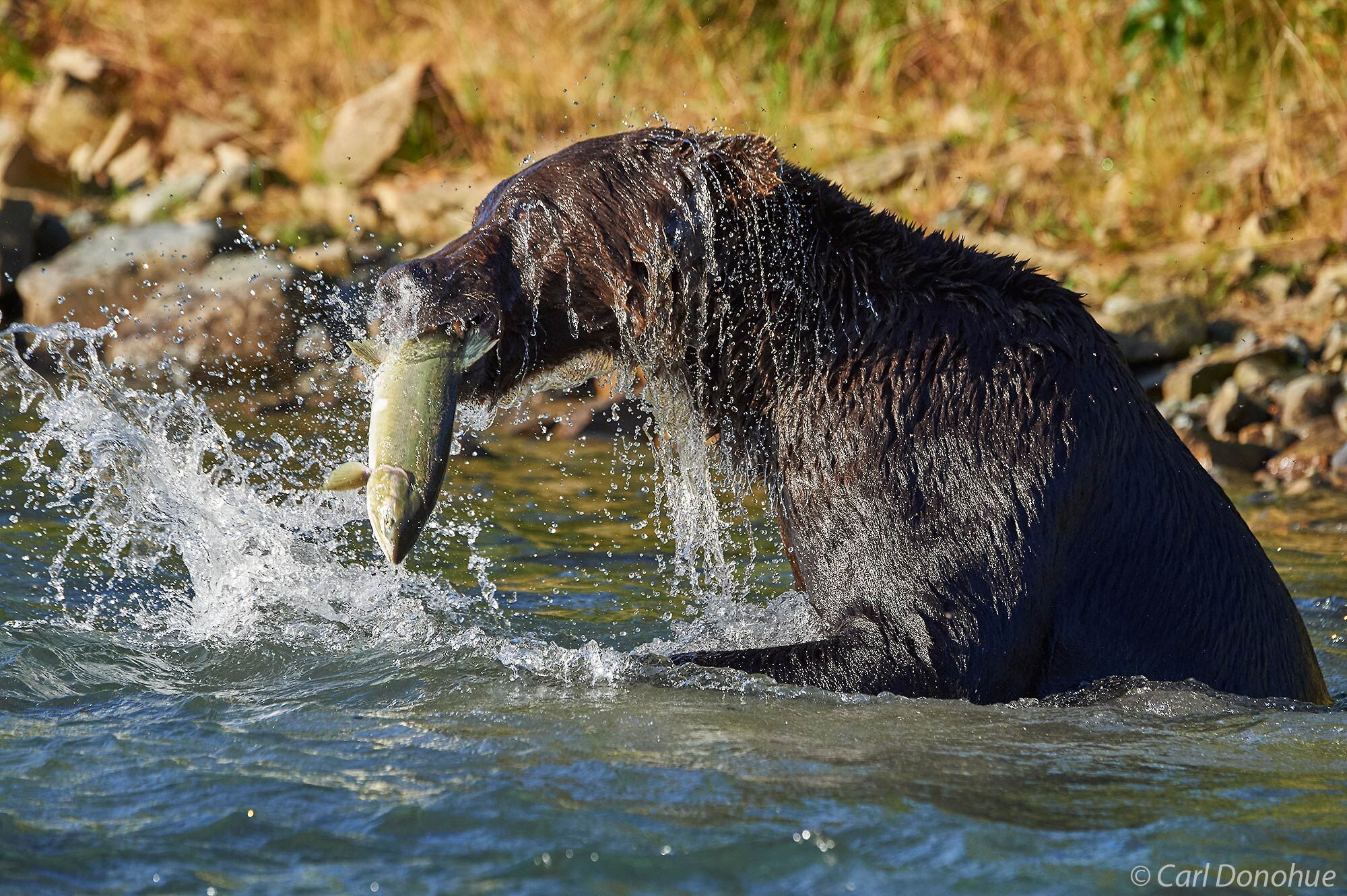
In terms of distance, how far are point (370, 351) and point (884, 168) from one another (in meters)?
7.21

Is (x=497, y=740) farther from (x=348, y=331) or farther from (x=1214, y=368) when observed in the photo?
(x=1214, y=368)

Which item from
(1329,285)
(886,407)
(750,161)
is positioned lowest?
(886,407)

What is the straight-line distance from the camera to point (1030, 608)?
3717 mm

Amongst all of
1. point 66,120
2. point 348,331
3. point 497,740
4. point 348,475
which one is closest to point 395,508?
point 348,475

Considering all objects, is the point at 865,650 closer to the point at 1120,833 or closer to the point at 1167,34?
the point at 1120,833

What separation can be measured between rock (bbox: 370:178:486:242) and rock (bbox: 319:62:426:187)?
34 cm

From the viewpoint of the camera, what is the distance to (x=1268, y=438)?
25.3 ft

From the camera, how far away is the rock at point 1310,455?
748 centimetres

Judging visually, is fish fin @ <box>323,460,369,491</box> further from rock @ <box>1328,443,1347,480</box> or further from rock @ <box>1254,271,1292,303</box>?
rock @ <box>1254,271,1292,303</box>

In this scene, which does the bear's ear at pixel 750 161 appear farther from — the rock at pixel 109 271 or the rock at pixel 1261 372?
the rock at pixel 109 271

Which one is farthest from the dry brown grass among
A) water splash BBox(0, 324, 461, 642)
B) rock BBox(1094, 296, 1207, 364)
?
water splash BBox(0, 324, 461, 642)

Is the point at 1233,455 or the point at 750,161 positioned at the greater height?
the point at 750,161

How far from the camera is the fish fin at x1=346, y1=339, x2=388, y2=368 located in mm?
3621

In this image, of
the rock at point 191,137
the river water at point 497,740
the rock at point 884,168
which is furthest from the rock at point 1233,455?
the rock at point 191,137
